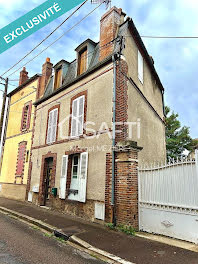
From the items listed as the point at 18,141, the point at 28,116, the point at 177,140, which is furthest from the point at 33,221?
the point at 177,140

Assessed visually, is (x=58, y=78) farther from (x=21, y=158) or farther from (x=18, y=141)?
(x=21, y=158)

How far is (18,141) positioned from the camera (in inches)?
491

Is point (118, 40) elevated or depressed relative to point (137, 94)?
elevated

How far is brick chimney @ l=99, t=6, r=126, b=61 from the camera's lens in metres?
7.81

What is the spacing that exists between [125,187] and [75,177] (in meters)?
2.80

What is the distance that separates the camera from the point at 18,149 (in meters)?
Result: 12.2

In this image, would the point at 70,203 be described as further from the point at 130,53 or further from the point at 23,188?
the point at 130,53

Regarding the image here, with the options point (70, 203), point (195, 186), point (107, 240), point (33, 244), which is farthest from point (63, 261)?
point (70, 203)

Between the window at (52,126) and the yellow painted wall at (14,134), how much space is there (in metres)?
2.18

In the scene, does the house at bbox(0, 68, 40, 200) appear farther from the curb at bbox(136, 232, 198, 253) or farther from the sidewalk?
the curb at bbox(136, 232, 198, 253)

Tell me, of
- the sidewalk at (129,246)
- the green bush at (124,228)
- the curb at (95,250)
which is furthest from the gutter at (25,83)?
the curb at (95,250)

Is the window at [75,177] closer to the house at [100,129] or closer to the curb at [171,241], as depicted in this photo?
the house at [100,129]

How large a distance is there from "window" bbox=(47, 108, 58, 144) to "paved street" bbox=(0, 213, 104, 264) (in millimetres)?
4759

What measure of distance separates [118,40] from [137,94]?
2.33 m
